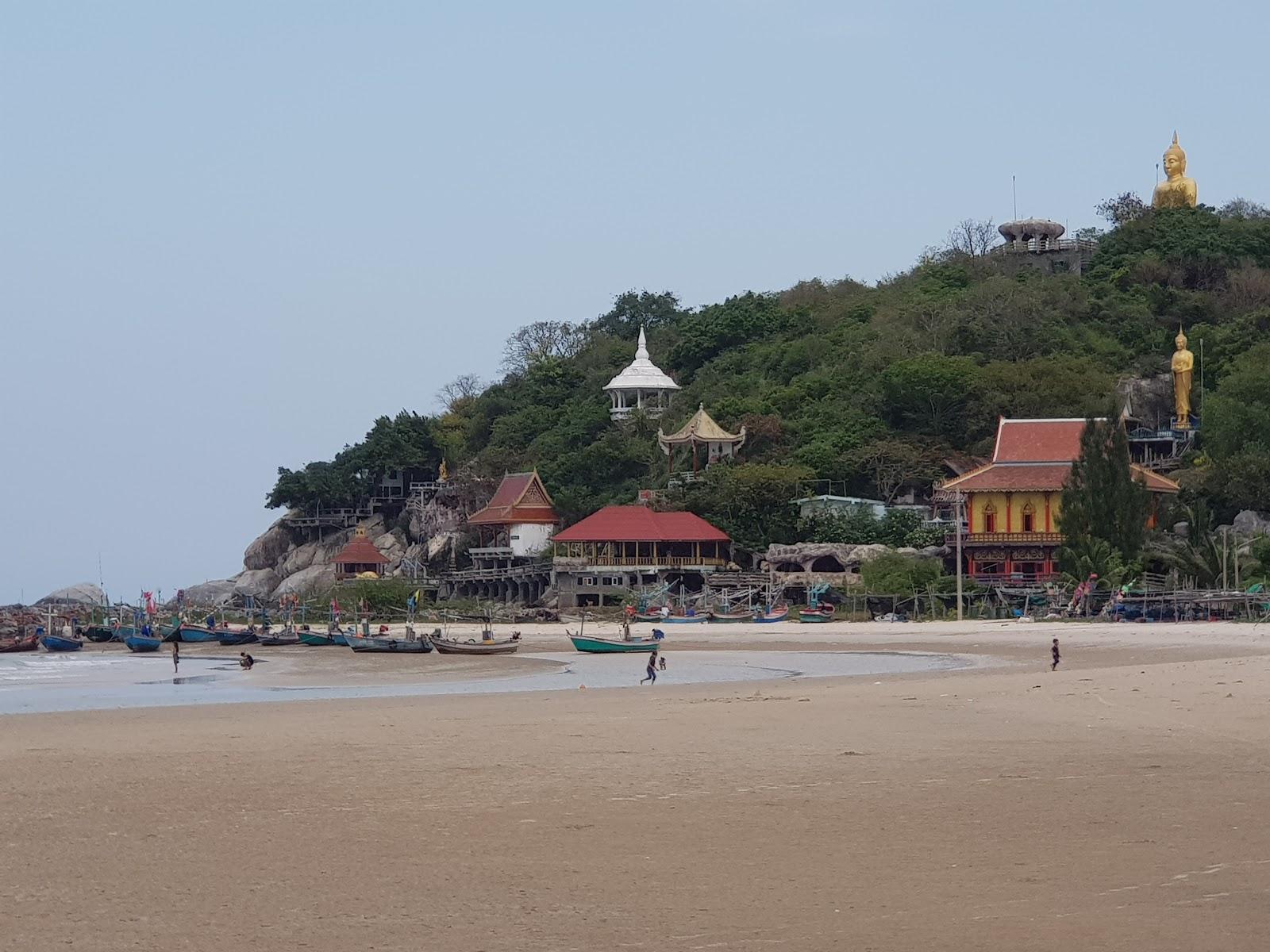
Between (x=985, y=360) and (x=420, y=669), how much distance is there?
42.0 m

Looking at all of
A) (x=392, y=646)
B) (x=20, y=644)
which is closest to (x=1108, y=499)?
(x=392, y=646)

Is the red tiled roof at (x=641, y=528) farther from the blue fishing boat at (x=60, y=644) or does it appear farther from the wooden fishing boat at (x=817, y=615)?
the blue fishing boat at (x=60, y=644)

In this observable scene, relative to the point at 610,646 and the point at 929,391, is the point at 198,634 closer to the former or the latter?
the point at 610,646

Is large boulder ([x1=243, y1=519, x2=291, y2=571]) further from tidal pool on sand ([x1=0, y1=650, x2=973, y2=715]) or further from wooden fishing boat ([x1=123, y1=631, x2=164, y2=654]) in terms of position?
tidal pool on sand ([x1=0, y1=650, x2=973, y2=715])

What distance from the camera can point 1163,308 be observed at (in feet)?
264

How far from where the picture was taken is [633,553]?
6506 centimetres

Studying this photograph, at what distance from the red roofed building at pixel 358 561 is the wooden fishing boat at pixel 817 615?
29474 millimetres

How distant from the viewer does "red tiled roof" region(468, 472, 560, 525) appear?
71.4 meters

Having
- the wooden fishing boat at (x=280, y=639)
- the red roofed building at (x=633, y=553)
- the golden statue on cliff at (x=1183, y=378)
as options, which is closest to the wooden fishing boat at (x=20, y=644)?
the wooden fishing boat at (x=280, y=639)

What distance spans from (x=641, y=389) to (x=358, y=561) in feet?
54.9

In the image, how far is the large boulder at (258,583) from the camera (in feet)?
290

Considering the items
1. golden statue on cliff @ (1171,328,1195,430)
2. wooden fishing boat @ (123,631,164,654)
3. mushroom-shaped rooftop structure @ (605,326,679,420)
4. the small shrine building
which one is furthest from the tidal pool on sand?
mushroom-shaped rooftop structure @ (605,326,679,420)

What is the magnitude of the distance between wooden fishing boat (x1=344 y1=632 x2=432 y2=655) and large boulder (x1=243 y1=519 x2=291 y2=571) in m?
42.6

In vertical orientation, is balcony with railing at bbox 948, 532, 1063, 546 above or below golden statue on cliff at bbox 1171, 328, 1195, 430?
below
